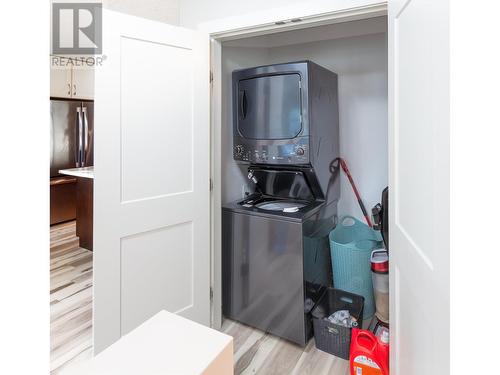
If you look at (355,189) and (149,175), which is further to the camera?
(355,189)

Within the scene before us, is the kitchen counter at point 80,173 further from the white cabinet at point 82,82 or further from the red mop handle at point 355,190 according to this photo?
the red mop handle at point 355,190

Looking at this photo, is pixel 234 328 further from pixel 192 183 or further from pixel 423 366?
pixel 423 366

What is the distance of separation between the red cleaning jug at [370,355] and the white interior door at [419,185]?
13.0 inches

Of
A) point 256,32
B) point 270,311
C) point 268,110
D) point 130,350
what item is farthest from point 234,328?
point 256,32

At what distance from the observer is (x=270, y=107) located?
7.16 ft

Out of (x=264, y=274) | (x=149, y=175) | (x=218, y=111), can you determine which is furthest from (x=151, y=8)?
(x=264, y=274)

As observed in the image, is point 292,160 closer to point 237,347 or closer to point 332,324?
point 332,324

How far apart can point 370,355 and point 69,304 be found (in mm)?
2394

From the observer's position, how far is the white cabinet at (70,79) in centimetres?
457

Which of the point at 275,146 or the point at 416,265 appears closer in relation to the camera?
the point at 416,265

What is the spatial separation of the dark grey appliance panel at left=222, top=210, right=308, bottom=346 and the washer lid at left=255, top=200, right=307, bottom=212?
0.64ft
